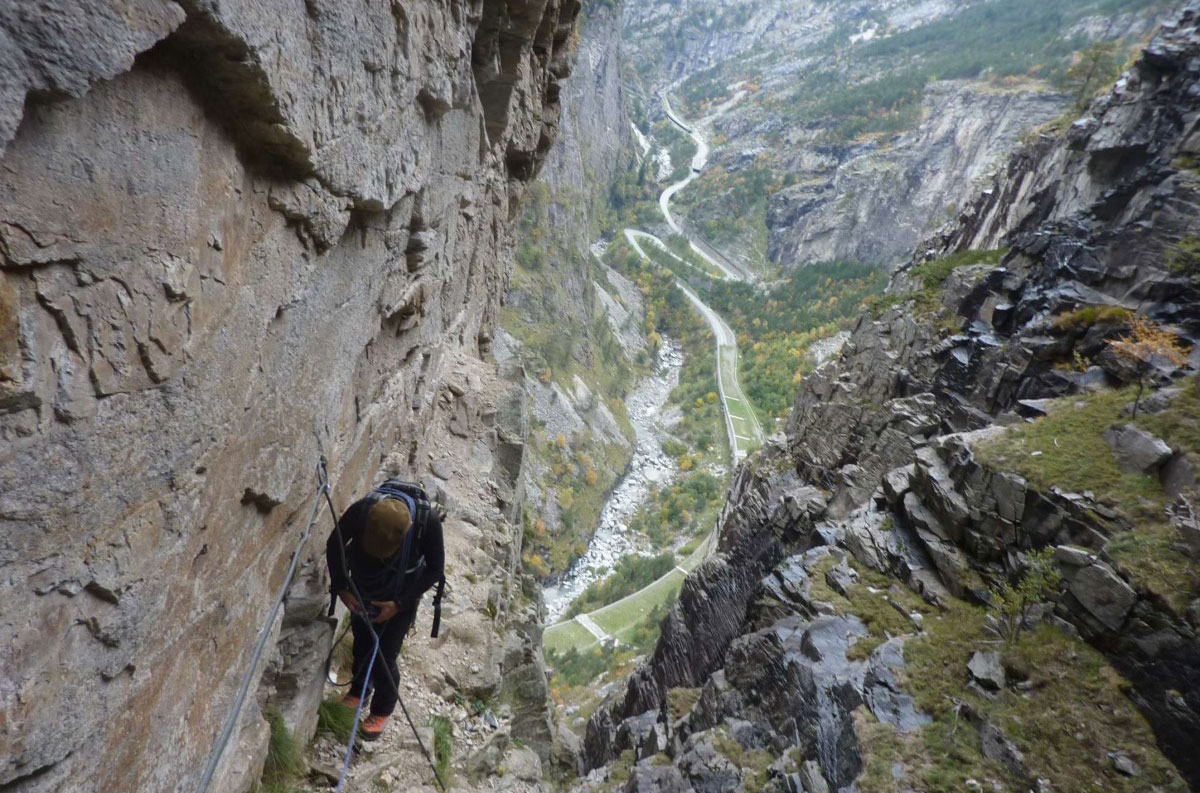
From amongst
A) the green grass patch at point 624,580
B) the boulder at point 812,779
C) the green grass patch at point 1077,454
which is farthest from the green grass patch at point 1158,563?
the green grass patch at point 624,580

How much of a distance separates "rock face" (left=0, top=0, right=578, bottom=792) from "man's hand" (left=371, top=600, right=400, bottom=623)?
0.77 m

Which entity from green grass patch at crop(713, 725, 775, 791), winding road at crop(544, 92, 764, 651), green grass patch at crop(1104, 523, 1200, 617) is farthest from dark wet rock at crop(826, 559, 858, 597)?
winding road at crop(544, 92, 764, 651)

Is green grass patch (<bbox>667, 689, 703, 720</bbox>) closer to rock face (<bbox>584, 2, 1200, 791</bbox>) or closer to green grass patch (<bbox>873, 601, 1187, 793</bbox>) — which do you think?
rock face (<bbox>584, 2, 1200, 791</bbox>)

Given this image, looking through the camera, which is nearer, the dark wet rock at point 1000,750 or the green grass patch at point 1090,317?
the dark wet rock at point 1000,750

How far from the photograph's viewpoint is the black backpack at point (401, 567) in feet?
16.4

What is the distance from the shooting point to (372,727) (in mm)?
5871

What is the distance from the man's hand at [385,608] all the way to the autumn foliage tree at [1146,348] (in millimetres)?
12572

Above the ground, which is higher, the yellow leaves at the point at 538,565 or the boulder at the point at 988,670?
the boulder at the point at 988,670

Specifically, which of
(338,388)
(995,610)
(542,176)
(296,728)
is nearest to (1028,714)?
(995,610)

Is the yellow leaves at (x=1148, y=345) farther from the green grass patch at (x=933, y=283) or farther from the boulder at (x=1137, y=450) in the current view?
the green grass patch at (x=933, y=283)

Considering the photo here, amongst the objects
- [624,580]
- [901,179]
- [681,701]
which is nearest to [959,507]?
[681,701]

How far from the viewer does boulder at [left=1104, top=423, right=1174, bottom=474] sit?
9.06 m

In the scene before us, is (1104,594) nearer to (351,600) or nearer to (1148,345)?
(1148,345)

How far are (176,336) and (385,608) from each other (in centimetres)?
301
